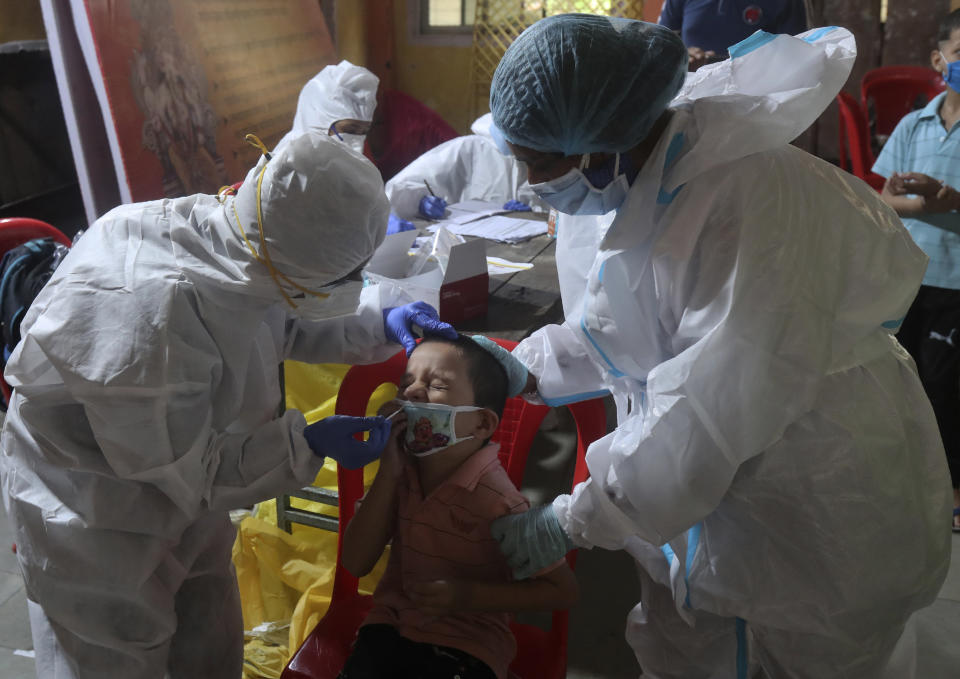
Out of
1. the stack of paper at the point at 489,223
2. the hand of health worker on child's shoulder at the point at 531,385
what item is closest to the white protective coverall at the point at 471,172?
the stack of paper at the point at 489,223

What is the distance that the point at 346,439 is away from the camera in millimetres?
1418

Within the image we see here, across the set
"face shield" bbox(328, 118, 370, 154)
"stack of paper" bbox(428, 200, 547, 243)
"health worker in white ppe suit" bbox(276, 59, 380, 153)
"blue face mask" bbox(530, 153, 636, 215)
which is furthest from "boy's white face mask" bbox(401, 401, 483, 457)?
"health worker in white ppe suit" bbox(276, 59, 380, 153)

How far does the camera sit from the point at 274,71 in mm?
4535

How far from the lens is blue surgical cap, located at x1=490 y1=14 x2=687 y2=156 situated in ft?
3.73

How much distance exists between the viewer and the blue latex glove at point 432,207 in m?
3.68

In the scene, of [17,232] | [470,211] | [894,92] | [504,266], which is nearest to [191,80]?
[470,211]

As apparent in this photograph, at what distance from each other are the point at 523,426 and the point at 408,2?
5610 millimetres

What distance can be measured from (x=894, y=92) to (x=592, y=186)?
15.5 ft

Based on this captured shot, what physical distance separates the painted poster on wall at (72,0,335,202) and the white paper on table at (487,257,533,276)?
4.87 ft

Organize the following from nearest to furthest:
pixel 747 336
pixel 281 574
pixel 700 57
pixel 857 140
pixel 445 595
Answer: pixel 747 336 → pixel 445 595 → pixel 281 574 → pixel 700 57 → pixel 857 140

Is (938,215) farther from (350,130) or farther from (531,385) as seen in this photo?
(350,130)

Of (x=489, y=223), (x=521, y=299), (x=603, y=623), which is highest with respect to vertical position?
(x=521, y=299)

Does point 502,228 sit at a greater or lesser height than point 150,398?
lesser

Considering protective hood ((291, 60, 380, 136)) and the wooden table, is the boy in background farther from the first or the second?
protective hood ((291, 60, 380, 136))
